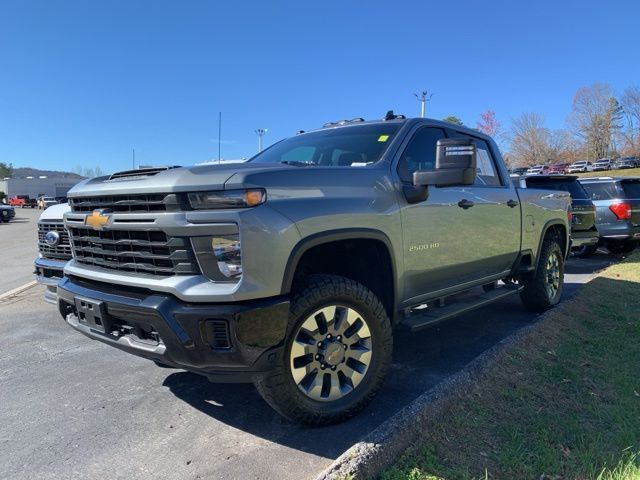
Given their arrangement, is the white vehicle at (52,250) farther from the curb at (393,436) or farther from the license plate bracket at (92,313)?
the curb at (393,436)

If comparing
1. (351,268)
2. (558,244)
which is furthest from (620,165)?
(351,268)

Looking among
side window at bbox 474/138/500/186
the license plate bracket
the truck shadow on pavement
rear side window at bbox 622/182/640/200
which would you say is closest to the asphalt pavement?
the license plate bracket

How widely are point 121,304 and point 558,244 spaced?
5479 millimetres

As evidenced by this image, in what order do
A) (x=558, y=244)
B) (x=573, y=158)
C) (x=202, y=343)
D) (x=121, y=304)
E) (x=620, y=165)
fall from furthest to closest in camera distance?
(x=573, y=158)
(x=620, y=165)
(x=558, y=244)
(x=121, y=304)
(x=202, y=343)

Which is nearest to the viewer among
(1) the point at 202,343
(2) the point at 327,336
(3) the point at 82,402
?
(1) the point at 202,343

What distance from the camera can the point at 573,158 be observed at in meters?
83.6

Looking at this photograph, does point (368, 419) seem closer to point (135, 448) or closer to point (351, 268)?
point (351, 268)

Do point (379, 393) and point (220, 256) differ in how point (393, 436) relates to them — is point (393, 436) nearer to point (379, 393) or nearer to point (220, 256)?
point (379, 393)

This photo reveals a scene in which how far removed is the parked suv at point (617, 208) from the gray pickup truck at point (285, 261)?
841 centimetres

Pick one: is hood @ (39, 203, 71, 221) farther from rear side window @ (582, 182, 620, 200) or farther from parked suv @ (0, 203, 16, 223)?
parked suv @ (0, 203, 16, 223)

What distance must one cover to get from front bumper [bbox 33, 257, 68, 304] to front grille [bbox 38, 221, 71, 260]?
7 centimetres

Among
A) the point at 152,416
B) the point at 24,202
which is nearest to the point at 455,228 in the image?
the point at 152,416

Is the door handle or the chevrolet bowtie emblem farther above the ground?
the door handle

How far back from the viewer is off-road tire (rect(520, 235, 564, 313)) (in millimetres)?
5734
